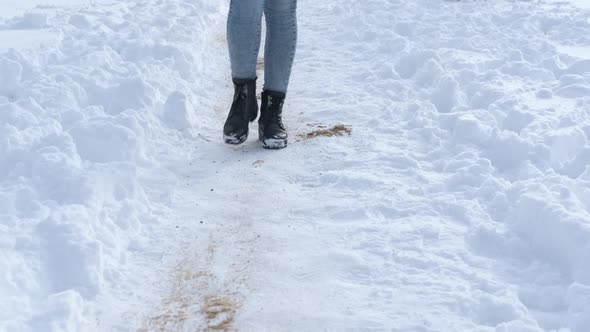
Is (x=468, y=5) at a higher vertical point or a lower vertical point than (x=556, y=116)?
lower

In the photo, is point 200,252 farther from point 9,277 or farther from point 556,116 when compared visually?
point 556,116

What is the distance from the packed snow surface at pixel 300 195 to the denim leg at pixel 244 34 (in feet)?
1.71

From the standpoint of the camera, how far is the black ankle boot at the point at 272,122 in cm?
410

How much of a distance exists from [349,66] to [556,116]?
6.87 ft

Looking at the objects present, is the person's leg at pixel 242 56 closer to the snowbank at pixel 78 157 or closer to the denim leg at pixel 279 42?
the denim leg at pixel 279 42

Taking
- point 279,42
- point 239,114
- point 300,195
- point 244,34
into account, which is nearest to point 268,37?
point 279,42

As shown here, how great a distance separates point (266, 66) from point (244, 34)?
281 millimetres

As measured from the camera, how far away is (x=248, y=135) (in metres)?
4.38

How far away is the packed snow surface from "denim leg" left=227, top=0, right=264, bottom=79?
0.52 metres

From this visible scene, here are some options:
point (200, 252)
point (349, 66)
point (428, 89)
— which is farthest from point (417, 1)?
point (200, 252)

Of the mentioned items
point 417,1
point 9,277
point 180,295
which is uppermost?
point 9,277

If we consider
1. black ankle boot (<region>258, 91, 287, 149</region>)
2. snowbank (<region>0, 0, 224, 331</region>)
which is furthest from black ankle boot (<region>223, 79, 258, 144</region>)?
snowbank (<region>0, 0, 224, 331</region>)

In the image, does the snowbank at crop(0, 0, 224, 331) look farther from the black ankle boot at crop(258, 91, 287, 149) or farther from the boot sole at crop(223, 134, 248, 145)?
the black ankle boot at crop(258, 91, 287, 149)

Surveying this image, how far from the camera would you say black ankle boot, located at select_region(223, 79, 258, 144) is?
4070 mm
